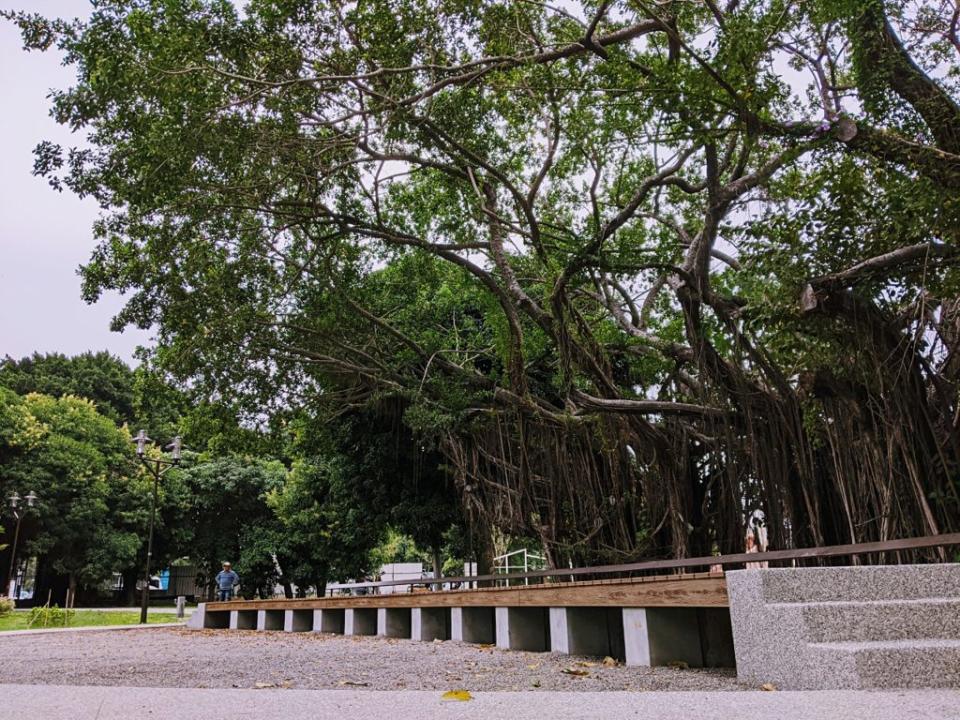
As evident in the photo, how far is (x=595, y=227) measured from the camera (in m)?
6.01

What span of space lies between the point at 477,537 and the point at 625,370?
3565mm

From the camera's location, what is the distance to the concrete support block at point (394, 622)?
8445 millimetres

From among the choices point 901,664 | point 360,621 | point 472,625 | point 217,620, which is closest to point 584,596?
point 901,664

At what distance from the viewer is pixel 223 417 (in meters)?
9.91

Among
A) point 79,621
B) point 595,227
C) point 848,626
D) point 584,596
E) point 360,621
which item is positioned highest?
point 595,227

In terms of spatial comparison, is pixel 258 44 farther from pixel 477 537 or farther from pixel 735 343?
pixel 477 537

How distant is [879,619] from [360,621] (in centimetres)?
733

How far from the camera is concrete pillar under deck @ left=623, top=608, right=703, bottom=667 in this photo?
13.0 feet

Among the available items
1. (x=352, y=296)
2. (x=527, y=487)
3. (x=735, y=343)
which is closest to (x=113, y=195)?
(x=352, y=296)

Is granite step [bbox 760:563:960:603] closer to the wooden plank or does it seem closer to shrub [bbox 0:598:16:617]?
the wooden plank

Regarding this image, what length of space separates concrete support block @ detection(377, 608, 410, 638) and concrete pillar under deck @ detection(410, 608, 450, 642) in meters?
0.68

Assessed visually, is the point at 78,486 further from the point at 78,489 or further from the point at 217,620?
the point at 217,620

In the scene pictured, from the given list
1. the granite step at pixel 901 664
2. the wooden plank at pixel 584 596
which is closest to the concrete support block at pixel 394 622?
the wooden plank at pixel 584 596

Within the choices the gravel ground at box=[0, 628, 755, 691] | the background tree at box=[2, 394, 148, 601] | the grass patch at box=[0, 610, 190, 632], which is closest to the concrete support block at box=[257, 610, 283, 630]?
the grass patch at box=[0, 610, 190, 632]
